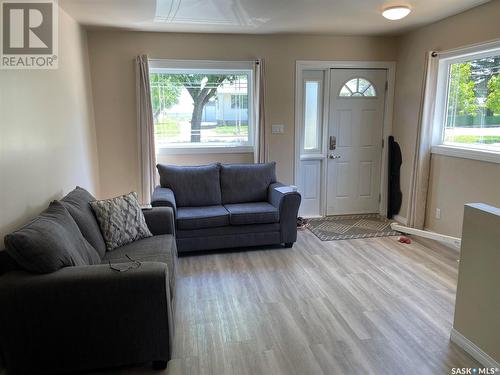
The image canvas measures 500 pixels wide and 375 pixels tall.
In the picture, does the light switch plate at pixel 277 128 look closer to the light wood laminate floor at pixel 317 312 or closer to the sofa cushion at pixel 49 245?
Result: the light wood laminate floor at pixel 317 312

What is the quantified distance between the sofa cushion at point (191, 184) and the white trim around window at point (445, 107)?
263 cm

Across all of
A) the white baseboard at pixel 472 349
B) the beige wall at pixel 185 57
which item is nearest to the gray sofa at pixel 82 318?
the white baseboard at pixel 472 349

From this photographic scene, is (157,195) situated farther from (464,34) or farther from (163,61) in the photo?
(464,34)

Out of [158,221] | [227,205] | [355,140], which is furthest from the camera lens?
[355,140]

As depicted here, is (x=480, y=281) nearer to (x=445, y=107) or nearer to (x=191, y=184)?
(x=445, y=107)

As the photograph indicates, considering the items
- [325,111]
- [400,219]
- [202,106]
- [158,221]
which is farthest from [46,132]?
[400,219]

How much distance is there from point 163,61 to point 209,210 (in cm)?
198

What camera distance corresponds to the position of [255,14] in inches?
144

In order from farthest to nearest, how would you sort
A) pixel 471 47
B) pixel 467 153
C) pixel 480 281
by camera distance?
1. pixel 467 153
2. pixel 471 47
3. pixel 480 281

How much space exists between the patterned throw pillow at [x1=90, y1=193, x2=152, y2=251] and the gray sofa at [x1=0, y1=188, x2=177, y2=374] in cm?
82

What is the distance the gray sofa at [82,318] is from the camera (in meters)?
1.87

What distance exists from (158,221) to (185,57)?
2321 millimetres

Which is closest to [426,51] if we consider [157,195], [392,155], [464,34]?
[464,34]

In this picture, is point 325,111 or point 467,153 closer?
point 467,153
